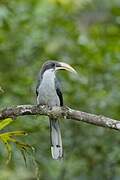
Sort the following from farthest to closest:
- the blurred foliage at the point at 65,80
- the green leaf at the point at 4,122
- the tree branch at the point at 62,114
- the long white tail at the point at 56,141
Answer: the blurred foliage at the point at 65,80 → the long white tail at the point at 56,141 → the green leaf at the point at 4,122 → the tree branch at the point at 62,114

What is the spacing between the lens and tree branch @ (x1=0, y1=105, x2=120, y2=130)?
3.88 metres

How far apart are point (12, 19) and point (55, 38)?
0.51 metres

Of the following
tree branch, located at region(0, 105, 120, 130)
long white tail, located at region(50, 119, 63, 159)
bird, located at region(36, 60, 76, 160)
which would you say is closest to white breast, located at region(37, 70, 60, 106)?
bird, located at region(36, 60, 76, 160)

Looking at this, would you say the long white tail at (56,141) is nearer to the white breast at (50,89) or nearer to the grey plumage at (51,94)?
the grey plumage at (51,94)

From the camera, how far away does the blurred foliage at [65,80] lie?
6305 mm

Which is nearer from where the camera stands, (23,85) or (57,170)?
(23,85)

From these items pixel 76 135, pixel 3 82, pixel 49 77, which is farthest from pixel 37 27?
pixel 49 77

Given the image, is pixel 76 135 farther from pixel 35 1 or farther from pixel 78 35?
pixel 35 1

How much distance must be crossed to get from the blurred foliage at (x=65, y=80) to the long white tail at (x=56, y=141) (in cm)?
127

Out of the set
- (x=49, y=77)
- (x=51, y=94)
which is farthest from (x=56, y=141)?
(x=49, y=77)

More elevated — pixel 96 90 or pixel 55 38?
pixel 55 38

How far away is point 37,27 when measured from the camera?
6.66m

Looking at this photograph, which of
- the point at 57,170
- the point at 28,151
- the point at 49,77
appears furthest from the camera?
the point at 57,170

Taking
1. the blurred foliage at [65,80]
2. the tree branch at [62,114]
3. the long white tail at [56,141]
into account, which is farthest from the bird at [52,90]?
the blurred foliage at [65,80]
